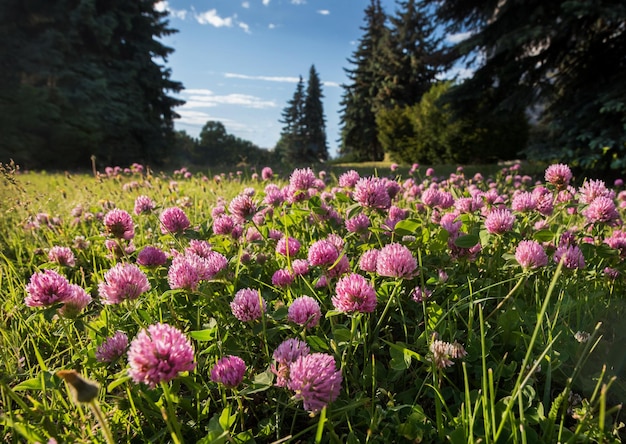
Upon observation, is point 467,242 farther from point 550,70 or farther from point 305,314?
point 550,70

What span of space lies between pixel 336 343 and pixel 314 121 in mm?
36787

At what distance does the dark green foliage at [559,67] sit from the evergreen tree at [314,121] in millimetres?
27833

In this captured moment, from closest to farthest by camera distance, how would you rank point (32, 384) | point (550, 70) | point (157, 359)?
point (157, 359), point (32, 384), point (550, 70)

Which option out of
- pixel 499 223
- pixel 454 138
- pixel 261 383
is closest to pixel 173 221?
pixel 261 383

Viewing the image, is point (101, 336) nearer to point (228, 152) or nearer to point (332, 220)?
point (332, 220)

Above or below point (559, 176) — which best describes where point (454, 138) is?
above

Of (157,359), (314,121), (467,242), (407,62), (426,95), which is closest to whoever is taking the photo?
(157,359)

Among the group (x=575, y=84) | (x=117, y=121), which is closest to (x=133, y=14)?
(x=117, y=121)

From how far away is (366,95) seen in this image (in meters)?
27.3

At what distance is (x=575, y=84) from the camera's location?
7.38 m

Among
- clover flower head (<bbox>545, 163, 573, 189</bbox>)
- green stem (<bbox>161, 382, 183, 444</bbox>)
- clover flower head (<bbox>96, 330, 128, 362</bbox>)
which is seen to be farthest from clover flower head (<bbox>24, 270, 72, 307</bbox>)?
clover flower head (<bbox>545, 163, 573, 189</bbox>)

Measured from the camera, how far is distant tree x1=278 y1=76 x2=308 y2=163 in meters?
36.7

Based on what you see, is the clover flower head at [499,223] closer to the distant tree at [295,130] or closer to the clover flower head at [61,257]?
the clover flower head at [61,257]

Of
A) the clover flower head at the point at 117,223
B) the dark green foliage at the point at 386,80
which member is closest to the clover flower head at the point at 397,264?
the clover flower head at the point at 117,223
